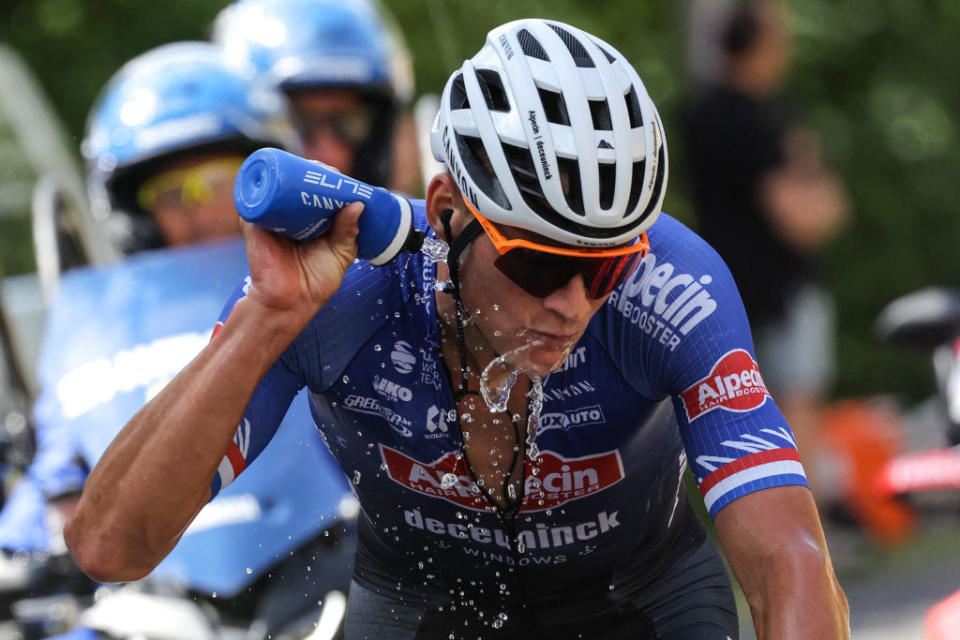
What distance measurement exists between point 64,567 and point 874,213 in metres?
10.6

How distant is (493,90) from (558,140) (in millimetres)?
244

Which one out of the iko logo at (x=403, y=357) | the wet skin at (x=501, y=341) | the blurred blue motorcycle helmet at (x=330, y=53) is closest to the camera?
the wet skin at (x=501, y=341)

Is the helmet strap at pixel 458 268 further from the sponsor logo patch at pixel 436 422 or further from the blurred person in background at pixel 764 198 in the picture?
the blurred person in background at pixel 764 198

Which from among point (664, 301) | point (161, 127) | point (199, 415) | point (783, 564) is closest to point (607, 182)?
point (664, 301)

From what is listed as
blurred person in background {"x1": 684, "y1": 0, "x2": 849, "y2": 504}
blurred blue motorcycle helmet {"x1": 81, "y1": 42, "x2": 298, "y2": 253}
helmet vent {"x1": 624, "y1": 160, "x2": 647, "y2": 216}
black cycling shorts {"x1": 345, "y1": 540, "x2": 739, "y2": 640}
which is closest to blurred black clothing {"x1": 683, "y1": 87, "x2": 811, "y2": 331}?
blurred person in background {"x1": 684, "y1": 0, "x2": 849, "y2": 504}

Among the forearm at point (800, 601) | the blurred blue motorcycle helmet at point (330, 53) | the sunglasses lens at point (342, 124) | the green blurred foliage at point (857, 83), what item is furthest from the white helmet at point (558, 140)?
the green blurred foliage at point (857, 83)

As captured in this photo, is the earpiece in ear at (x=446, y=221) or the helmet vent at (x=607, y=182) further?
the earpiece in ear at (x=446, y=221)

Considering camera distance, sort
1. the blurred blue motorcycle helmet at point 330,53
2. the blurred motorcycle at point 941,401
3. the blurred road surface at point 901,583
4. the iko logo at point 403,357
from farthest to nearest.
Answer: the blurred blue motorcycle helmet at point 330,53 → the blurred road surface at point 901,583 → the blurred motorcycle at point 941,401 → the iko logo at point 403,357

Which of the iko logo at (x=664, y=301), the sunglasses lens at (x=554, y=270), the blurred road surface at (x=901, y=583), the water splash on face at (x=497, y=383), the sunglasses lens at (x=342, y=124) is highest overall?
the sunglasses lens at (x=554, y=270)

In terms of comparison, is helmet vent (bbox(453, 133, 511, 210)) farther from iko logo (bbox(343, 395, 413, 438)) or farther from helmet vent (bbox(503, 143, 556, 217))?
iko logo (bbox(343, 395, 413, 438))

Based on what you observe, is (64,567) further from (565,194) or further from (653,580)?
(565,194)

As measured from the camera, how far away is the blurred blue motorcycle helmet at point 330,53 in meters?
6.74

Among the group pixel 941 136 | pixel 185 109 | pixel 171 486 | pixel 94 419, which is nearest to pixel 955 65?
pixel 941 136

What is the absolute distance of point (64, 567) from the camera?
3928 millimetres
